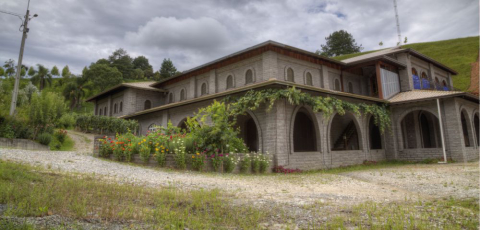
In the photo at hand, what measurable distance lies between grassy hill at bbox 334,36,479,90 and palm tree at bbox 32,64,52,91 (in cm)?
6753

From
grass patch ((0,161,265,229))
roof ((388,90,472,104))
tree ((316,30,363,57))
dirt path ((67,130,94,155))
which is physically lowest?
grass patch ((0,161,265,229))

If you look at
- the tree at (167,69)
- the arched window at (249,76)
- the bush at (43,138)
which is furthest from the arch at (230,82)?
the tree at (167,69)

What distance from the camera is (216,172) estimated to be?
419 inches

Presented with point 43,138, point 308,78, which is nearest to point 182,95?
point 43,138

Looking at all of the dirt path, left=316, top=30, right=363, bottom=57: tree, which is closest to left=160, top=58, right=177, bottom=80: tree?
left=316, top=30, right=363, bottom=57: tree

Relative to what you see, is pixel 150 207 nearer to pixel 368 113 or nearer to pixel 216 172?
pixel 216 172

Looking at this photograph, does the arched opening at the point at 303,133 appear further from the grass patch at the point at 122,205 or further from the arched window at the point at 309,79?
the grass patch at the point at 122,205

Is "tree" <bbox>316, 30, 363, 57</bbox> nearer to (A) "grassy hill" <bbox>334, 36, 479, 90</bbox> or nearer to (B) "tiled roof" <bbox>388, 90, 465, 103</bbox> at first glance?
(A) "grassy hill" <bbox>334, 36, 479, 90</bbox>

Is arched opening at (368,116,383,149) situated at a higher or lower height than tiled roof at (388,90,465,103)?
lower

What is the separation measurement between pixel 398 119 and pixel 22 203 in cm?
1886

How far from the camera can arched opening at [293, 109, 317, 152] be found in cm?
1900

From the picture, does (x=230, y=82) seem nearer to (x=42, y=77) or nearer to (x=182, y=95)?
(x=182, y=95)

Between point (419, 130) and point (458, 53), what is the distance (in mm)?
32139

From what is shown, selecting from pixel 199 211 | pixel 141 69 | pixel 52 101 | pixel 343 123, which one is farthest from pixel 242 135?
pixel 141 69
